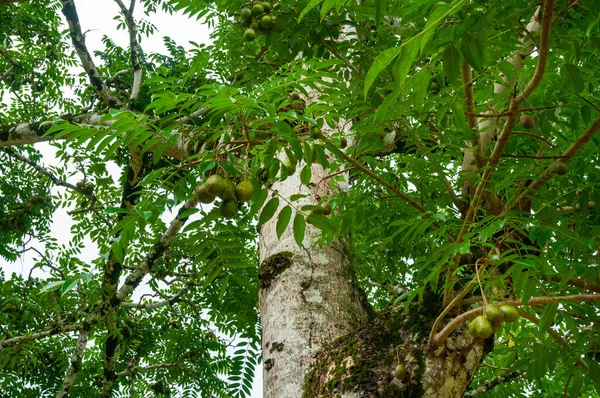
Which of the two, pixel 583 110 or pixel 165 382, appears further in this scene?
pixel 165 382

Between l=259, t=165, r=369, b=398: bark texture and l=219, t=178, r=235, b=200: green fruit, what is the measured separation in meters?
0.55

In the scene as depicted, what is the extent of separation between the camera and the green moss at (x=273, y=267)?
2354mm


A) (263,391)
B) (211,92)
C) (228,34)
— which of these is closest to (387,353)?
(263,391)

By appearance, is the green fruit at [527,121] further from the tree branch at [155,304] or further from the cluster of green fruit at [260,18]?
the tree branch at [155,304]

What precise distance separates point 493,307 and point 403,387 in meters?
0.50

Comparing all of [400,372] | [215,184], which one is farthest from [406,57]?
[400,372]

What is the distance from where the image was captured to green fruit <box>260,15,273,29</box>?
2318mm

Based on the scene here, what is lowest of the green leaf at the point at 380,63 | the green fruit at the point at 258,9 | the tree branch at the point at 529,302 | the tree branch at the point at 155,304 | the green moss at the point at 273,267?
the tree branch at the point at 529,302

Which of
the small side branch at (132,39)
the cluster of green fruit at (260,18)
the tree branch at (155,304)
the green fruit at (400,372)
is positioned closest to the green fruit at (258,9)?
the cluster of green fruit at (260,18)

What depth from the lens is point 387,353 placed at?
6.40ft

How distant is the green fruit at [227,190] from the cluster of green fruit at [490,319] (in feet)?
2.24

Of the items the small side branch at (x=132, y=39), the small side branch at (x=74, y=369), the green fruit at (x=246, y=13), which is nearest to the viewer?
the green fruit at (x=246, y=13)

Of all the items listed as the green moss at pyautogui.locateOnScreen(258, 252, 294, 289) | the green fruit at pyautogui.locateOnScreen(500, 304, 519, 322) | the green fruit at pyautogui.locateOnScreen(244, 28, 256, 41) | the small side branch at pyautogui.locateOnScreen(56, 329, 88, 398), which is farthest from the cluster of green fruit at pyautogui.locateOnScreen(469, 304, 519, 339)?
the small side branch at pyautogui.locateOnScreen(56, 329, 88, 398)

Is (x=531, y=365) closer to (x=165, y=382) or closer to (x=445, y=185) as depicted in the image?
(x=445, y=185)
